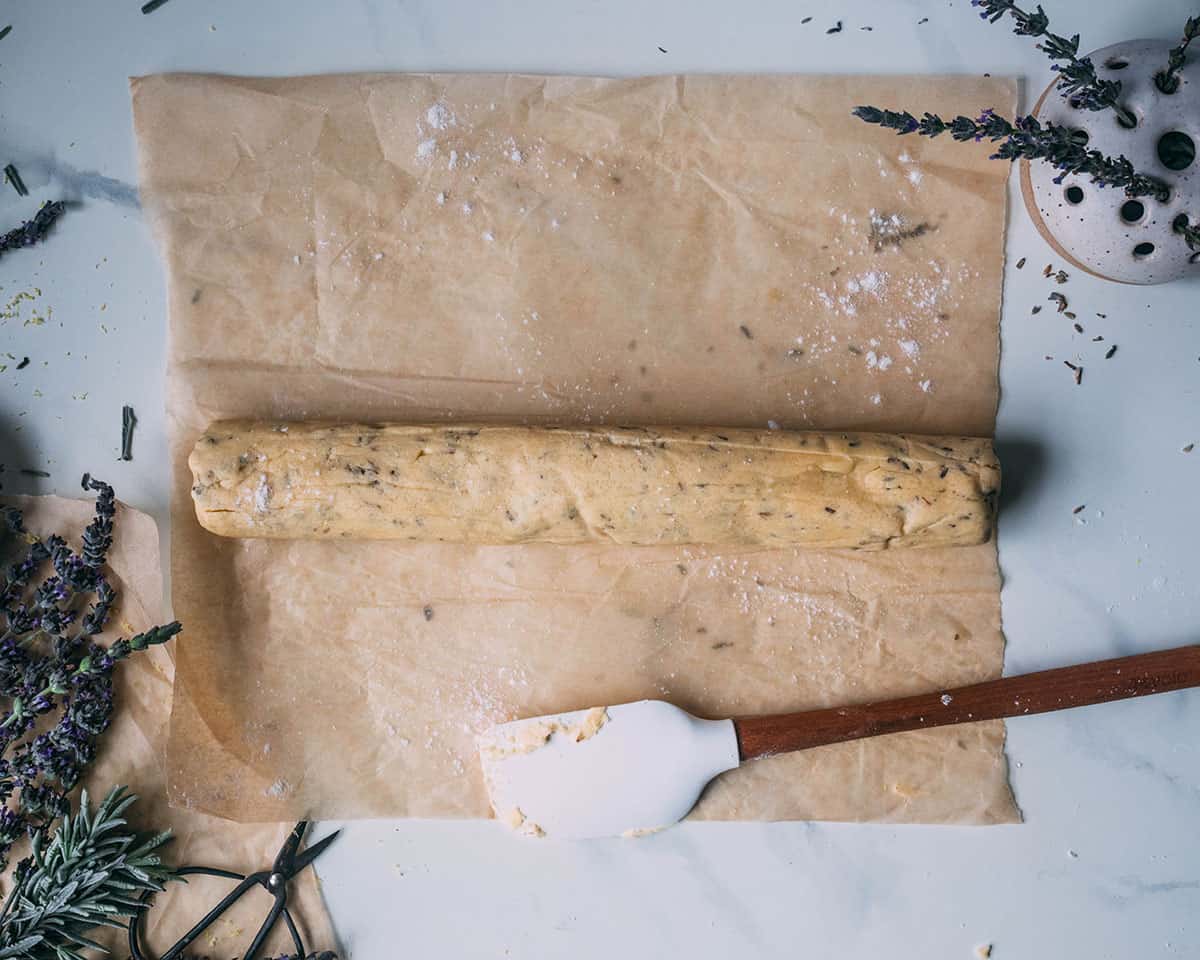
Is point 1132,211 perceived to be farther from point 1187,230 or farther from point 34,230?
point 34,230

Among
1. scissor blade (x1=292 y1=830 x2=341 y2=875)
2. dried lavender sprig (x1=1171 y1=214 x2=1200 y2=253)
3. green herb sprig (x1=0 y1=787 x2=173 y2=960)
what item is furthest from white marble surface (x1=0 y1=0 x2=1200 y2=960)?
green herb sprig (x1=0 y1=787 x2=173 y2=960)

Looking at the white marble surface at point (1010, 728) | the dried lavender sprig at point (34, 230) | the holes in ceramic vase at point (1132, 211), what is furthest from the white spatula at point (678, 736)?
the dried lavender sprig at point (34, 230)

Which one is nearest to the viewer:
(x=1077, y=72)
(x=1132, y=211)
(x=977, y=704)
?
(x=1077, y=72)

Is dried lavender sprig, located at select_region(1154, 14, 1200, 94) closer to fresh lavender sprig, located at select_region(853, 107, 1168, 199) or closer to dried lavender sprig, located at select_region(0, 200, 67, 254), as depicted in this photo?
fresh lavender sprig, located at select_region(853, 107, 1168, 199)

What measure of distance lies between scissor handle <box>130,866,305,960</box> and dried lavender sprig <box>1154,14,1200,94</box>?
2.34 metres

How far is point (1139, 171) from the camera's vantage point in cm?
169

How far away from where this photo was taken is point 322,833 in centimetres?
201

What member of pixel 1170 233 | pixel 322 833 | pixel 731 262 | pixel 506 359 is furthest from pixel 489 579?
pixel 1170 233

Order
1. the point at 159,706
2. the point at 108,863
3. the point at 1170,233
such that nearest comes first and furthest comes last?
1. the point at 1170,233
2. the point at 108,863
3. the point at 159,706

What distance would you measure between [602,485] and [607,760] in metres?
0.58

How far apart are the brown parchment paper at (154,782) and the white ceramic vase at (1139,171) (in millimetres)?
1956

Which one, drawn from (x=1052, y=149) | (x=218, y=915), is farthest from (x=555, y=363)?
(x=218, y=915)

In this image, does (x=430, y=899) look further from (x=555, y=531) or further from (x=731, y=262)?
(x=731, y=262)

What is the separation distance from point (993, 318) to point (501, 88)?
3.73 ft
